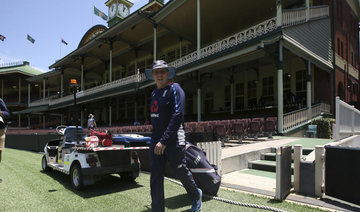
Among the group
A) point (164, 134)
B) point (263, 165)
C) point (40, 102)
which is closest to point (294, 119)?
point (263, 165)

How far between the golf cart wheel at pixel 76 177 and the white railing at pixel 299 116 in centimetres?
1005

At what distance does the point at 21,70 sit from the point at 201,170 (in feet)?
163

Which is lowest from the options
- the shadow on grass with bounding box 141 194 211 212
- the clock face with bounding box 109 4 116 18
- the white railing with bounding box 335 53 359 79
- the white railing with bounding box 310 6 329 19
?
the shadow on grass with bounding box 141 194 211 212

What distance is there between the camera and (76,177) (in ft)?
15.8

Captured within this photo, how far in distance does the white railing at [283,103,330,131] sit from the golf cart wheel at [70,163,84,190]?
1005 cm

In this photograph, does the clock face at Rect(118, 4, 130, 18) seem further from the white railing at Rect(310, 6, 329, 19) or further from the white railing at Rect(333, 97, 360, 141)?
the white railing at Rect(333, 97, 360, 141)

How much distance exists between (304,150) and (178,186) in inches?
155

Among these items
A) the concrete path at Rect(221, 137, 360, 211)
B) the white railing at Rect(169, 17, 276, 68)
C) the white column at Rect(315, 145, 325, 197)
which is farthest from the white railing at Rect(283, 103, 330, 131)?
the white column at Rect(315, 145, 325, 197)

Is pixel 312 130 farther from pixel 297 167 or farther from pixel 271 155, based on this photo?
pixel 297 167

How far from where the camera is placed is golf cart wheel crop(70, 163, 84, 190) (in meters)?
4.58

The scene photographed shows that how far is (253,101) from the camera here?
61.2 ft

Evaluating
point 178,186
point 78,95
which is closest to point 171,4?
point 178,186

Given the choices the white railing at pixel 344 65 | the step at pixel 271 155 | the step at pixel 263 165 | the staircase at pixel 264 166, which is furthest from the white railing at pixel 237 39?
the step at pixel 263 165

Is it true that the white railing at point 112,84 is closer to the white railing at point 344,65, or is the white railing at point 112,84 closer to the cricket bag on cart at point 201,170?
the white railing at point 344,65
